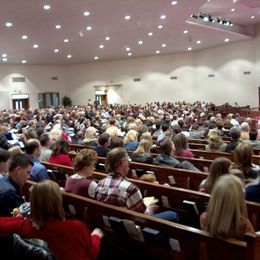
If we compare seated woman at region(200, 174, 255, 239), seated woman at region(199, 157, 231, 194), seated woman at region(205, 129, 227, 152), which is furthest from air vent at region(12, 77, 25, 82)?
seated woman at region(200, 174, 255, 239)

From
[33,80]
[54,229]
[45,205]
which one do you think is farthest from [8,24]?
[33,80]

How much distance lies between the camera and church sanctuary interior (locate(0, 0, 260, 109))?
43.1ft

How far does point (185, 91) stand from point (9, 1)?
16.6m

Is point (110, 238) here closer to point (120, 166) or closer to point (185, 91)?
point (120, 166)

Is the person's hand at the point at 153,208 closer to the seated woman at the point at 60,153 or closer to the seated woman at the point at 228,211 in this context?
the seated woman at the point at 228,211

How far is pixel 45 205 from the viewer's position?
93.5 inches

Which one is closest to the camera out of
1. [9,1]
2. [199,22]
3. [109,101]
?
[9,1]

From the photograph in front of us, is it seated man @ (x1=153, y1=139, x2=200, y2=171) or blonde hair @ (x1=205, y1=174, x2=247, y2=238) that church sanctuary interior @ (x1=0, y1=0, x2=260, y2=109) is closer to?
seated man @ (x1=153, y1=139, x2=200, y2=171)

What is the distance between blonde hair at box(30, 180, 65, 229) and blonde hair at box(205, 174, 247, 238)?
0.96 m

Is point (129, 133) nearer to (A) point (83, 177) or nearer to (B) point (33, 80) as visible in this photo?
(A) point (83, 177)

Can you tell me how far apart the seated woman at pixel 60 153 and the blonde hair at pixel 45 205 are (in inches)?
130

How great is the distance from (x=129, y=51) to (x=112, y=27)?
7821 mm

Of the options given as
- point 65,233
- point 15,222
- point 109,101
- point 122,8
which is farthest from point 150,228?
point 109,101

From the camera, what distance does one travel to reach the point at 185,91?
83.8 feet
